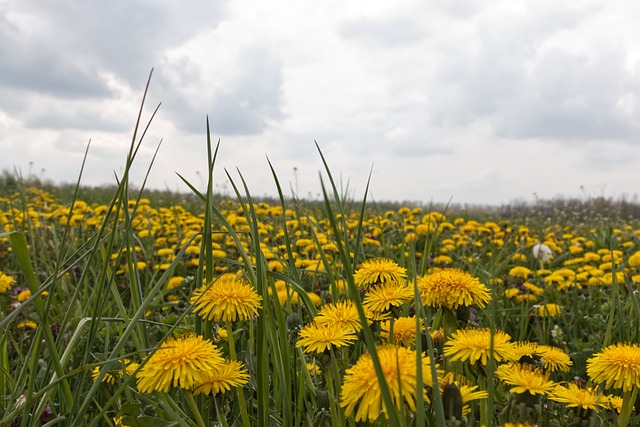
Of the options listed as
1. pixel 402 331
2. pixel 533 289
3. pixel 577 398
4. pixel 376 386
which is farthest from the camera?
pixel 533 289

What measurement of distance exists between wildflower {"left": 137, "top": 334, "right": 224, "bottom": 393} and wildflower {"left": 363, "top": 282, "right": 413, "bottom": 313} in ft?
1.22

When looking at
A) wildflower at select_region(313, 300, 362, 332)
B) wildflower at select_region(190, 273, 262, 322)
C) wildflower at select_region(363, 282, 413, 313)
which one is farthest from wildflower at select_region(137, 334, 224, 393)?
wildflower at select_region(363, 282, 413, 313)

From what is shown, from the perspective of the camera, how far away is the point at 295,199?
2.12 meters

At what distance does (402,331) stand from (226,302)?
0.44 m

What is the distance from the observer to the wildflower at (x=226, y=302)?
1231mm

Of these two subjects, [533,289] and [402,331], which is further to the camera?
[533,289]

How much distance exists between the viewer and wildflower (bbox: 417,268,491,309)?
4.11 feet

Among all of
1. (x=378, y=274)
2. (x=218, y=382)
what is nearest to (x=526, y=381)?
(x=378, y=274)

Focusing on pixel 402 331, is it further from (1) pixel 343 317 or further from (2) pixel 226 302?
(2) pixel 226 302

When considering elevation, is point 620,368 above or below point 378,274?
below

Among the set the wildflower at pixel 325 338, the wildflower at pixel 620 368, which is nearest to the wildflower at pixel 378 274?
the wildflower at pixel 325 338

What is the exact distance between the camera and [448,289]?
1.25 metres

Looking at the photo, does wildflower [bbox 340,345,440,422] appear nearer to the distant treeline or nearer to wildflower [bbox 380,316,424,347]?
wildflower [bbox 380,316,424,347]

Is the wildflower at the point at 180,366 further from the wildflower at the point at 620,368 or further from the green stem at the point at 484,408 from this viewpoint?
the wildflower at the point at 620,368
